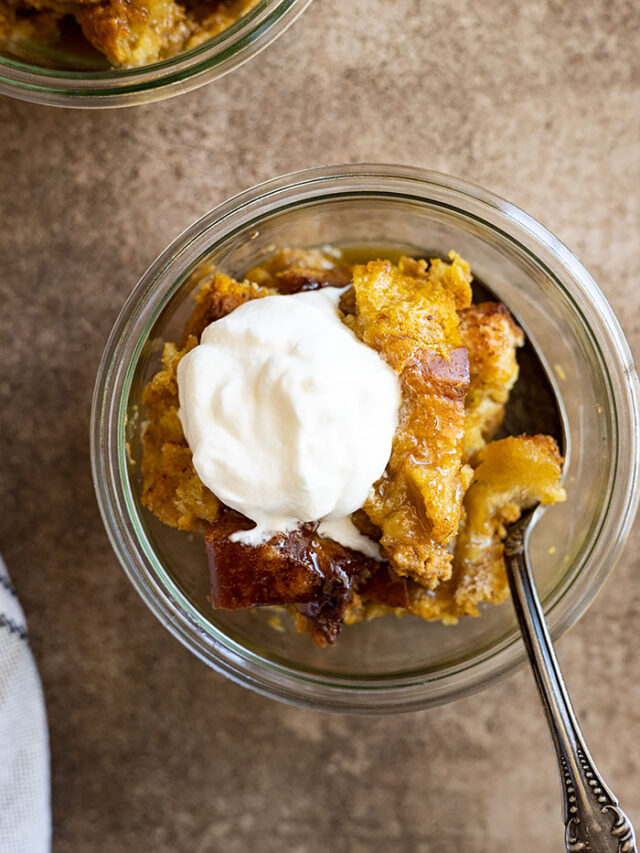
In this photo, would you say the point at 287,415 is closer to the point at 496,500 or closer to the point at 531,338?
the point at 496,500

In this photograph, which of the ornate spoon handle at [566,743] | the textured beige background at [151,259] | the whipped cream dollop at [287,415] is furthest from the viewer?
the textured beige background at [151,259]

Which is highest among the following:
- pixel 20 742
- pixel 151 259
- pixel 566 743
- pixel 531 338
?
pixel 151 259

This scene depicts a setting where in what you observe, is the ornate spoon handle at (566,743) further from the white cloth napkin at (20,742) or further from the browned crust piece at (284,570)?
the white cloth napkin at (20,742)

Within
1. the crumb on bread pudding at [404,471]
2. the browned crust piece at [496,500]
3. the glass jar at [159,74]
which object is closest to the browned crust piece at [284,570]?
the crumb on bread pudding at [404,471]

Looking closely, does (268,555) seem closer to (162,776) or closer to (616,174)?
(162,776)

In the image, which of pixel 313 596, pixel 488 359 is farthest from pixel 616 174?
pixel 313 596

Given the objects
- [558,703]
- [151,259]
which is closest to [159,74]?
[151,259]
